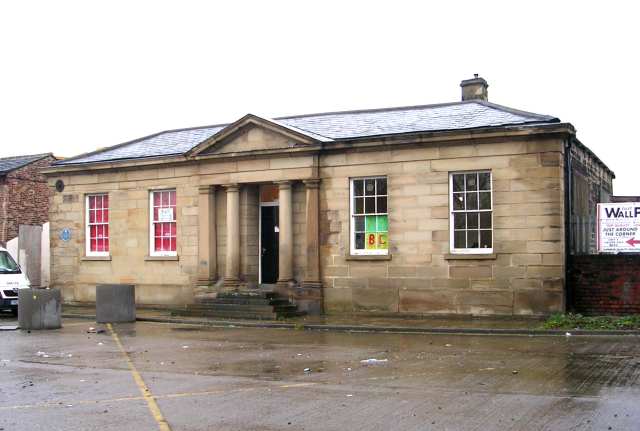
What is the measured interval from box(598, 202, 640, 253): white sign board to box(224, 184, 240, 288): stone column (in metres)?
9.75

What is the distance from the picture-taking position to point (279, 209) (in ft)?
74.3

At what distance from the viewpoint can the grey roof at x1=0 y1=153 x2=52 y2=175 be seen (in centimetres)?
3367

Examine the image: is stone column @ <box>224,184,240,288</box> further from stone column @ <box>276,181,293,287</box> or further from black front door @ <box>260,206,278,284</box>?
stone column @ <box>276,181,293,287</box>

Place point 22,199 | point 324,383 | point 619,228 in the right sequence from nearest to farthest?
point 324,383 → point 619,228 → point 22,199

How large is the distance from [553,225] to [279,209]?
7520 mm

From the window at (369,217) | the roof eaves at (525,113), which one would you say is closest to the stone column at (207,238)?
the window at (369,217)

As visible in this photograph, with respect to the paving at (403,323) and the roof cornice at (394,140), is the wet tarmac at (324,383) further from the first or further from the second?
the roof cornice at (394,140)

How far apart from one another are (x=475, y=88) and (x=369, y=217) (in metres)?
7.36

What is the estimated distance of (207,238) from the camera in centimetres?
2361

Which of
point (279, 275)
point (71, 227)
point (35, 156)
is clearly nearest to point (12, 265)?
point (71, 227)

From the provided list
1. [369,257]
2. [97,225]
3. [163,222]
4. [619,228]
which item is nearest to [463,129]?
[369,257]

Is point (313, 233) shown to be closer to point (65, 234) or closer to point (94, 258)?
point (94, 258)

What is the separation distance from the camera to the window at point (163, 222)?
24.8 meters

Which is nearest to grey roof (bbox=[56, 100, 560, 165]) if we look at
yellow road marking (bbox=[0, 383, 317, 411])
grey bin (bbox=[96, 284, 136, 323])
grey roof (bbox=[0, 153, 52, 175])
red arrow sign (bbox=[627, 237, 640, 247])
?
red arrow sign (bbox=[627, 237, 640, 247])
